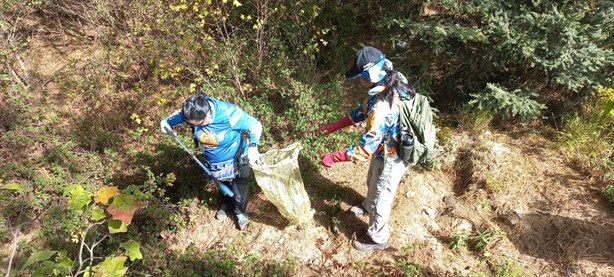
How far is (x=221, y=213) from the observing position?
3.98 meters

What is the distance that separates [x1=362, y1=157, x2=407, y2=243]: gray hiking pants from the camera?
9.95 feet

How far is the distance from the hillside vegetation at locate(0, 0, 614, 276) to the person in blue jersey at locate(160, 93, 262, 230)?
572 mm

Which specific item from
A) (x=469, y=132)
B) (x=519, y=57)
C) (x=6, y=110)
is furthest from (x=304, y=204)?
(x=6, y=110)

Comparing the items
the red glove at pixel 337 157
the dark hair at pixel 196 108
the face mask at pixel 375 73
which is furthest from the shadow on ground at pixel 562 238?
the dark hair at pixel 196 108

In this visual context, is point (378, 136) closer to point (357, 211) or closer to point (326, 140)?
point (357, 211)

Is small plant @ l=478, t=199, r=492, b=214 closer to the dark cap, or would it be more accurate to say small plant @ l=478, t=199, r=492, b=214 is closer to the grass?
the grass

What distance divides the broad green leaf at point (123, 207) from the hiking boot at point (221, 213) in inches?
81.5

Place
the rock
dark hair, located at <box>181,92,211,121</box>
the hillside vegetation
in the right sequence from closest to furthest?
dark hair, located at <box>181,92,211,121</box>, the hillside vegetation, the rock

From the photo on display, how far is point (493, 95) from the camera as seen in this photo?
4219 mm

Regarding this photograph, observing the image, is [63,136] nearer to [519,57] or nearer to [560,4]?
[519,57]

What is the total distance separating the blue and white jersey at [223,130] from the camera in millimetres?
2994

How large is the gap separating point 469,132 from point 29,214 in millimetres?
5494

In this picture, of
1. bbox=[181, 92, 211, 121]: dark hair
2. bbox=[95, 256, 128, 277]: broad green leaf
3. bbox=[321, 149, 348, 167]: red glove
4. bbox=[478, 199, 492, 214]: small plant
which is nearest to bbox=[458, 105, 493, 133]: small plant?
bbox=[478, 199, 492, 214]: small plant

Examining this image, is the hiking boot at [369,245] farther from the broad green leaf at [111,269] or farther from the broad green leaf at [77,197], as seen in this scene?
the broad green leaf at [77,197]
